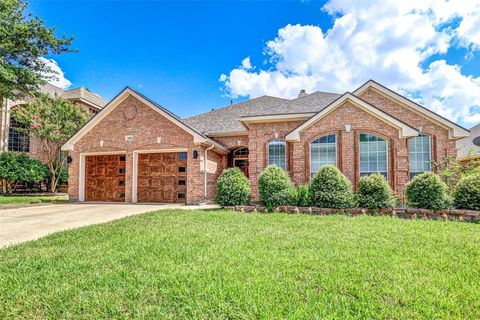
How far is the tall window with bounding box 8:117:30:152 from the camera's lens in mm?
20064

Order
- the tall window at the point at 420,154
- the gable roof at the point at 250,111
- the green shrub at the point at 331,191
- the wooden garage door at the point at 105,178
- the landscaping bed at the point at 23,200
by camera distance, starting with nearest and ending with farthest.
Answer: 1. the green shrub at the point at 331,191
2. the tall window at the point at 420,154
3. the landscaping bed at the point at 23,200
4. the gable roof at the point at 250,111
5. the wooden garage door at the point at 105,178

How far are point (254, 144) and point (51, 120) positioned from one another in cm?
1529

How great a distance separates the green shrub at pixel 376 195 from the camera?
28.1ft

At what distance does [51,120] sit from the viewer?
60.9 ft

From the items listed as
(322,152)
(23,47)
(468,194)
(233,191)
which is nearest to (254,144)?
(322,152)

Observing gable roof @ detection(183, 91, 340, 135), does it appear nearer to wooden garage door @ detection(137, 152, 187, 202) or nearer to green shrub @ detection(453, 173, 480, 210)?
wooden garage door @ detection(137, 152, 187, 202)

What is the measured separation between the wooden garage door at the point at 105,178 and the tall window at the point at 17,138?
9.79m

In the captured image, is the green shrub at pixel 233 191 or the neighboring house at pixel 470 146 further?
the neighboring house at pixel 470 146

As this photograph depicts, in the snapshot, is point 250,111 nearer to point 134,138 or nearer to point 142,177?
point 134,138

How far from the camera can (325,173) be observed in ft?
30.0

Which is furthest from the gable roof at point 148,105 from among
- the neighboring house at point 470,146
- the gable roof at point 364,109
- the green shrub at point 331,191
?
the neighboring house at point 470,146

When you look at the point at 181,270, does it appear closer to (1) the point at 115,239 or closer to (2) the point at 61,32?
(1) the point at 115,239

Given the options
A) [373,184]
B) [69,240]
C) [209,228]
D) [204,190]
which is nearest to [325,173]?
[373,184]

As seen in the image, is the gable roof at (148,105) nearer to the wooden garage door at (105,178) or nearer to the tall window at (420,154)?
the wooden garage door at (105,178)
